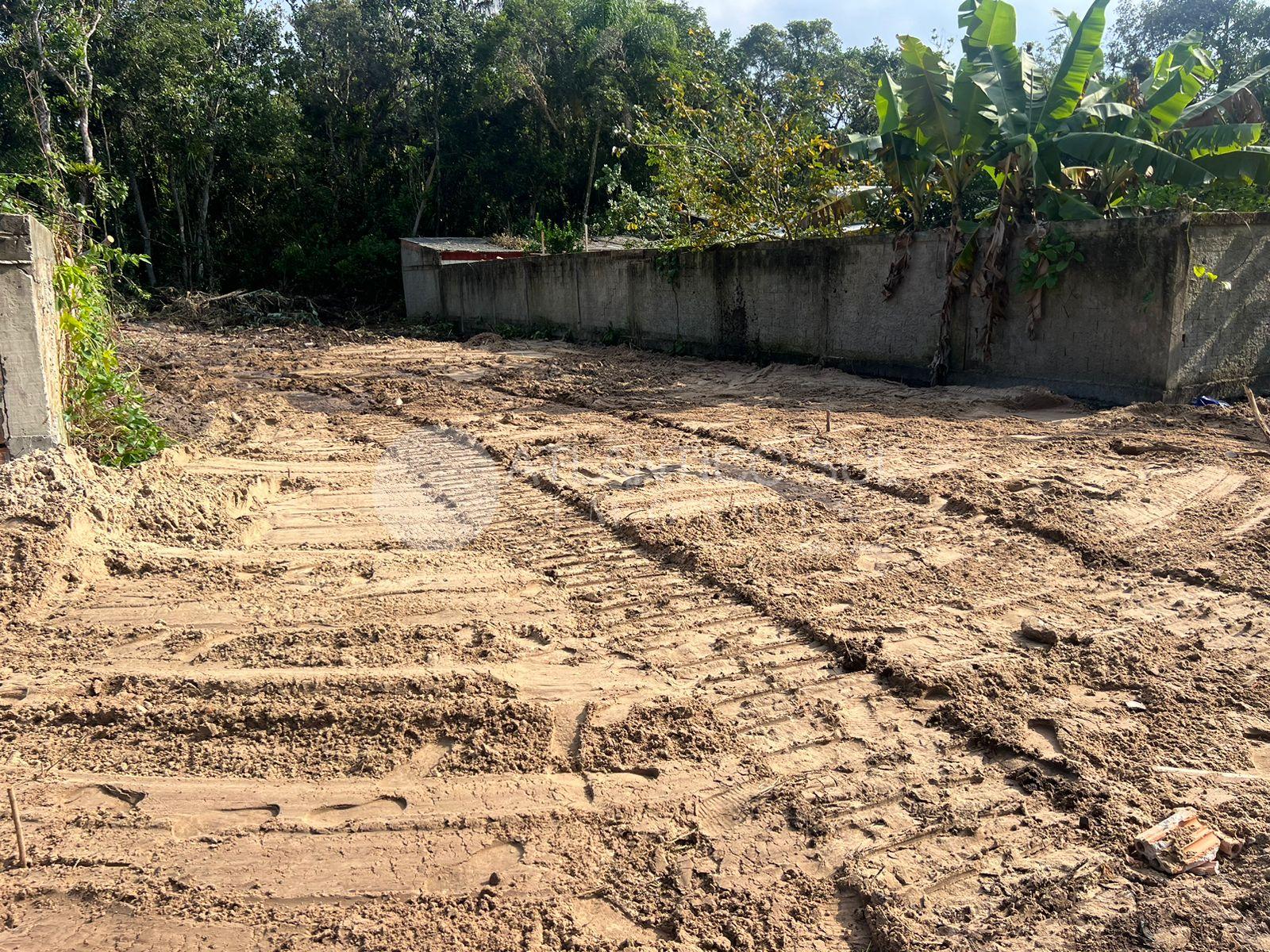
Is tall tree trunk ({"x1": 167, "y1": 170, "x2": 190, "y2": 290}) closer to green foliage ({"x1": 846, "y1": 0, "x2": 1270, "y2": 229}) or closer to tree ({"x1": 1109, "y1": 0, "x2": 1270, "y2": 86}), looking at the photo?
green foliage ({"x1": 846, "y1": 0, "x2": 1270, "y2": 229})

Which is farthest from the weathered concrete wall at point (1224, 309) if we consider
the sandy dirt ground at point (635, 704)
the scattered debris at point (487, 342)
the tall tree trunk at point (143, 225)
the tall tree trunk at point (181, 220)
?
the tall tree trunk at point (181, 220)

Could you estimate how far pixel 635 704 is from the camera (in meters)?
3.09

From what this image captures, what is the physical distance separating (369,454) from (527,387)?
3700 millimetres

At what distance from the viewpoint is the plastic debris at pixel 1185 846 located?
2.25 m

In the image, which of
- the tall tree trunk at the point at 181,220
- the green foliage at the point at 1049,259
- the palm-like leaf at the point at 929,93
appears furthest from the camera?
the tall tree trunk at the point at 181,220

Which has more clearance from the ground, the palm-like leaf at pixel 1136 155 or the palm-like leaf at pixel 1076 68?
the palm-like leaf at pixel 1076 68

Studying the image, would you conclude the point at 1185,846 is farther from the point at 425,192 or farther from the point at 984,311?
the point at 425,192

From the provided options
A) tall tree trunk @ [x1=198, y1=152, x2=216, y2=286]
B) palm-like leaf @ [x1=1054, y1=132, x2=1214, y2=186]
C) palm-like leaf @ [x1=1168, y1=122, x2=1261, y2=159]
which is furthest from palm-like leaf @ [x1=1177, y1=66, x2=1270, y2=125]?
tall tree trunk @ [x1=198, y1=152, x2=216, y2=286]

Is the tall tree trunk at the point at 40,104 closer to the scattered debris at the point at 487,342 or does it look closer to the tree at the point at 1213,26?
the scattered debris at the point at 487,342

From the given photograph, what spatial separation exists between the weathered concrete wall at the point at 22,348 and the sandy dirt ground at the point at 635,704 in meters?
0.20

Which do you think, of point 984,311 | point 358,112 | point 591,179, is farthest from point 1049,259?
point 358,112

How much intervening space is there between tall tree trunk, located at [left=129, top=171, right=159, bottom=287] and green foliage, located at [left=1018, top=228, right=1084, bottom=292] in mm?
22747

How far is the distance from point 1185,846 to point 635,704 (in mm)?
1619

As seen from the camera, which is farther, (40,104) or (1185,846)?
(40,104)
